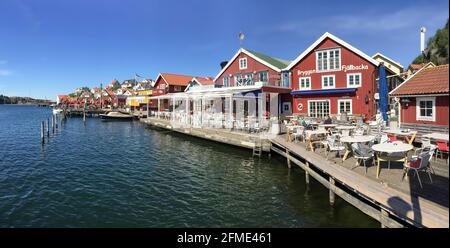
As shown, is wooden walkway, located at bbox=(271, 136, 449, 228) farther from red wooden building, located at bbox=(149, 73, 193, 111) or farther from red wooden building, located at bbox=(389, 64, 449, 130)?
red wooden building, located at bbox=(149, 73, 193, 111)

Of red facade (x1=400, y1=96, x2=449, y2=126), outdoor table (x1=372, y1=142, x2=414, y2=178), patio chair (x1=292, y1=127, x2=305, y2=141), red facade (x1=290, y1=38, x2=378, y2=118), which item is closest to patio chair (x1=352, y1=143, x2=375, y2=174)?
outdoor table (x1=372, y1=142, x2=414, y2=178)

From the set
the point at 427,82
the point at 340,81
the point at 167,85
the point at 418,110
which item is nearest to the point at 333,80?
the point at 340,81

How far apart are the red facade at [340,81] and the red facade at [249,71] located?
267cm

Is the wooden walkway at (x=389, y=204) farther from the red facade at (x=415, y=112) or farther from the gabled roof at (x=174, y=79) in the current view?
the gabled roof at (x=174, y=79)

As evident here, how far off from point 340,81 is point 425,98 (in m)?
11.9

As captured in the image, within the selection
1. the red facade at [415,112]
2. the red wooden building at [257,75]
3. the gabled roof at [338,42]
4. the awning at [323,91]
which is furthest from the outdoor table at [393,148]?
the gabled roof at [338,42]

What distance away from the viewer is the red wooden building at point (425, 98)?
1516 centimetres

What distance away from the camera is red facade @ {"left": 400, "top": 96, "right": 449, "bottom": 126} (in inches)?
595

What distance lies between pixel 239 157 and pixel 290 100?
47.8ft

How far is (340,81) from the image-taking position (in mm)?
27859

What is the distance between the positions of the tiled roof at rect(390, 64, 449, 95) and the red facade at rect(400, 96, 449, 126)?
1.91 ft

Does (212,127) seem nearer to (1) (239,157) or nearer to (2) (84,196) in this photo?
(1) (239,157)

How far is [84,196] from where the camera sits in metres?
12.3
